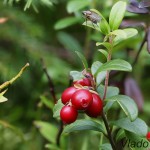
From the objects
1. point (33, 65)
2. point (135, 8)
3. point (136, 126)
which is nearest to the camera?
point (136, 126)

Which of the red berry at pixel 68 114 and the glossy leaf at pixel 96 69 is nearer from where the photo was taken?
the red berry at pixel 68 114

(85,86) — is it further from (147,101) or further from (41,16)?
(41,16)

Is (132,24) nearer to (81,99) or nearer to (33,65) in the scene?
(81,99)

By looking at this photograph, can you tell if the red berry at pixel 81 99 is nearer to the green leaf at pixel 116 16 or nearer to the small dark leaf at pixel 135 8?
the green leaf at pixel 116 16

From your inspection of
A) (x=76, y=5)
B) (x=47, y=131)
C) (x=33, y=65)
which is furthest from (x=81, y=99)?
(x=33, y=65)

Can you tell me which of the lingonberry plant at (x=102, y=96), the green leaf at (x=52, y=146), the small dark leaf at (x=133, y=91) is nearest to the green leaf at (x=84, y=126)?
the lingonberry plant at (x=102, y=96)

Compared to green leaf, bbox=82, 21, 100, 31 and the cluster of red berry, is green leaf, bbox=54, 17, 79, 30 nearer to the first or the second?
green leaf, bbox=82, 21, 100, 31

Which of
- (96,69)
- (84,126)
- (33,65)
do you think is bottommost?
(33,65)
